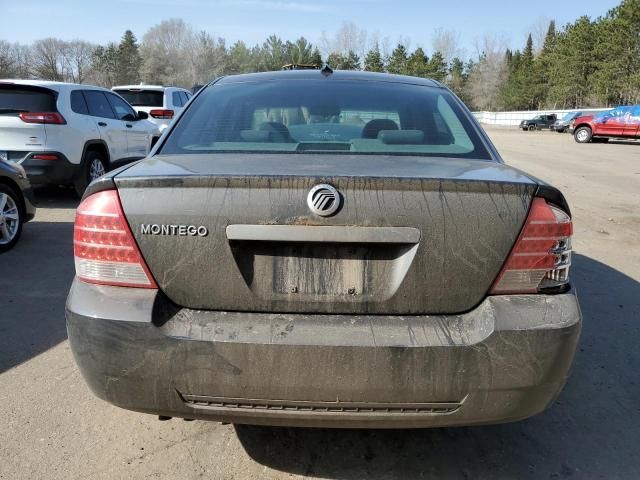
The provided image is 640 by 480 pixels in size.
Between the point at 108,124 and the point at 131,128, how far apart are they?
0.86 metres

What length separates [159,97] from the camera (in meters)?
14.1

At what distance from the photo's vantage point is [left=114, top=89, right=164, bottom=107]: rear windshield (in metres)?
14.1

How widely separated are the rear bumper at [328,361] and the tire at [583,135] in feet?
95.3

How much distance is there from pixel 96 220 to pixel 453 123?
187 cm

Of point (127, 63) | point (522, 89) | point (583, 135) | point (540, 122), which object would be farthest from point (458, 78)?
point (583, 135)

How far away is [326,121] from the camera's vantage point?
297 cm

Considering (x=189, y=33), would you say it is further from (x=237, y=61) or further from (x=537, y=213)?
(x=537, y=213)

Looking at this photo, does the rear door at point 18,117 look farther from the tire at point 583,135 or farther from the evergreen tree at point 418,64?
the evergreen tree at point 418,64

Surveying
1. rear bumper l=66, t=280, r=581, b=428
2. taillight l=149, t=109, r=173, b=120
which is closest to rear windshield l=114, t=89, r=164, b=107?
taillight l=149, t=109, r=173, b=120

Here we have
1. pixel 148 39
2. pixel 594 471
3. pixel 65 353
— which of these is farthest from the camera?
pixel 148 39

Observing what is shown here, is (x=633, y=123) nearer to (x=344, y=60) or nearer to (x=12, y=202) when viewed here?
(x=12, y=202)

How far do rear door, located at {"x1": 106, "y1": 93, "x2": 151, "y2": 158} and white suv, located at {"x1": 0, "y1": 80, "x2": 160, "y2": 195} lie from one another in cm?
66

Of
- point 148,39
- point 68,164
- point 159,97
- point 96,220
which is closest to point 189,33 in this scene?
point 148,39

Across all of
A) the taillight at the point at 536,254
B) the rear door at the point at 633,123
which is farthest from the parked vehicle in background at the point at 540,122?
the taillight at the point at 536,254
